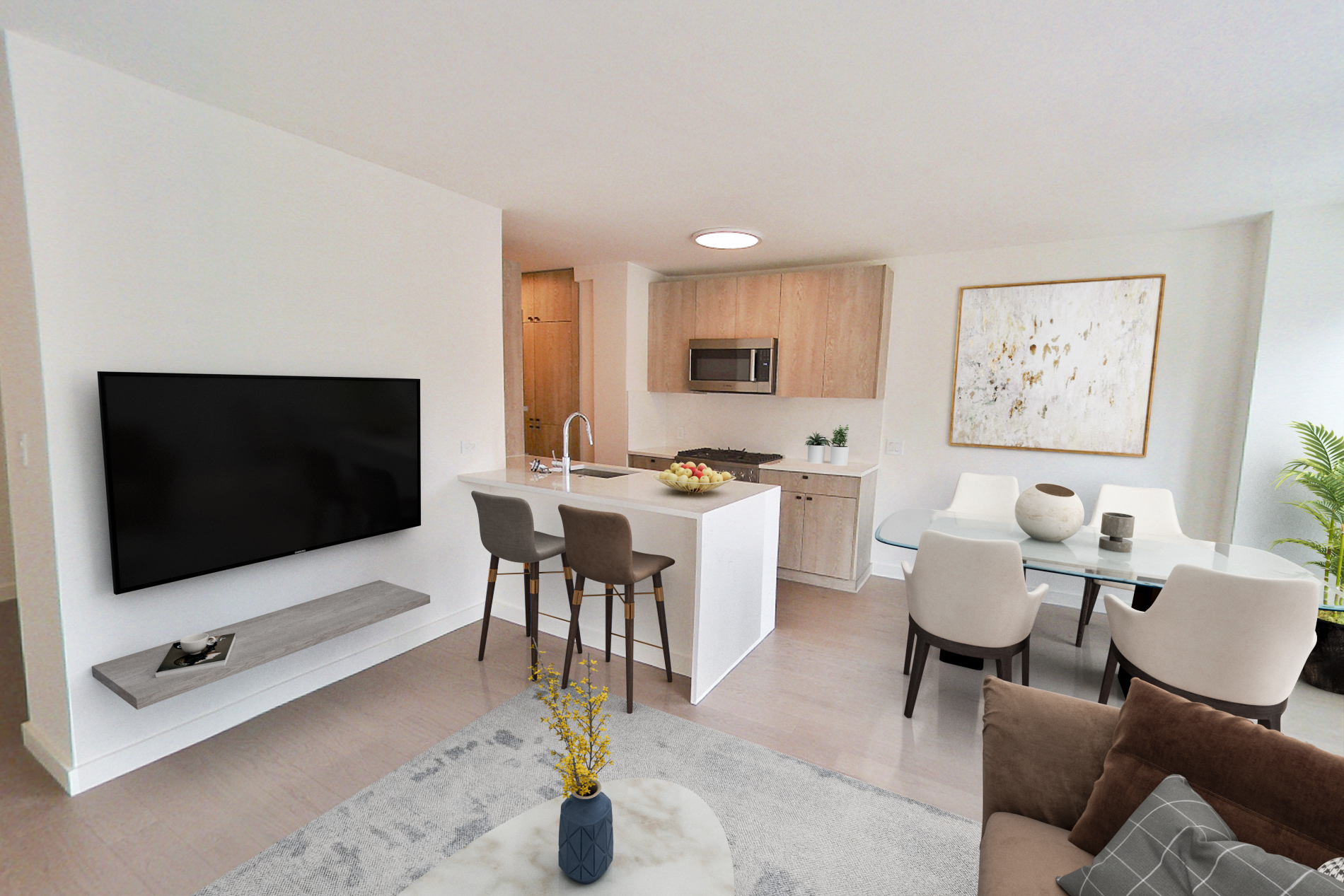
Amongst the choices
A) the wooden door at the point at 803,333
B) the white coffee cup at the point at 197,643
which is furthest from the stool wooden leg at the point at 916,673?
the white coffee cup at the point at 197,643

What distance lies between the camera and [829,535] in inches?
180

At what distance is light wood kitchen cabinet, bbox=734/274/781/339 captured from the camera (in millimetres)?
4895

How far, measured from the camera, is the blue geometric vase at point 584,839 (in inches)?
50.9

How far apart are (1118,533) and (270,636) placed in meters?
3.92

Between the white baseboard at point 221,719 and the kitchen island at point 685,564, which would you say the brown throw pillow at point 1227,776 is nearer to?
the kitchen island at point 685,564

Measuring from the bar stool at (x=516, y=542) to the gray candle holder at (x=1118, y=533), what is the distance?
2.66 metres

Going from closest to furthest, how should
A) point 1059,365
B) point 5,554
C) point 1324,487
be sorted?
point 1324,487, point 5,554, point 1059,365

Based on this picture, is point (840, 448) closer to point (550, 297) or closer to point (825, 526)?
point (825, 526)

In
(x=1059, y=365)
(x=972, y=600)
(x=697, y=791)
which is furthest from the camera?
(x=1059, y=365)

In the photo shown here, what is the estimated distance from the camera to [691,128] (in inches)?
95.7

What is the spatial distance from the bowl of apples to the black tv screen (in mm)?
1410

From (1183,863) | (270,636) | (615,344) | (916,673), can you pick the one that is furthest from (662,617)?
(615,344)

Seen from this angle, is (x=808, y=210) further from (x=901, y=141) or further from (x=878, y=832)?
(x=878, y=832)

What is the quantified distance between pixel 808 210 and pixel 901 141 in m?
1.00
